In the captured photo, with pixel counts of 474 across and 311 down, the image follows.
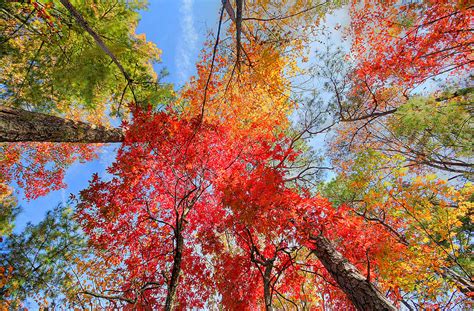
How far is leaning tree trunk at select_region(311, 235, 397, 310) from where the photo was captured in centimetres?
424

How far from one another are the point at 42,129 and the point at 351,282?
24.0 ft

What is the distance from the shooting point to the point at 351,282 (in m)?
4.70

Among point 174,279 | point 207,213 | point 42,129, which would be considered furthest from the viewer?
point 207,213

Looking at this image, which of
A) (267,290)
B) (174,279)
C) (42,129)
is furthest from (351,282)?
(42,129)

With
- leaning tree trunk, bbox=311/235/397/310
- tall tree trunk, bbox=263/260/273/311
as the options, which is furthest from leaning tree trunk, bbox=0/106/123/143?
leaning tree trunk, bbox=311/235/397/310

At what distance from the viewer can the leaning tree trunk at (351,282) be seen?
13.9 ft

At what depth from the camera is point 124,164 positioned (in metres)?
6.02

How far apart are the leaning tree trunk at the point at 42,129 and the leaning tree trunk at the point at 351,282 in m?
6.43

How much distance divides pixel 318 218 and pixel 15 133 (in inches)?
265

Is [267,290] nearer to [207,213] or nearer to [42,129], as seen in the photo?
[207,213]

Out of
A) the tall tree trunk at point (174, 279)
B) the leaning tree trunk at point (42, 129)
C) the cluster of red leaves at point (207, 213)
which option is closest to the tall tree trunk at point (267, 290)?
the cluster of red leaves at point (207, 213)

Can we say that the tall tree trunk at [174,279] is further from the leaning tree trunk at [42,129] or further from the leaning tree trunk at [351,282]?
the leaning tree trunk at [42,129]

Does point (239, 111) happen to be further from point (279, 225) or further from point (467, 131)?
point (467, 131)

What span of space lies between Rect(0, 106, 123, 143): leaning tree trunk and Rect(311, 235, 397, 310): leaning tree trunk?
643 cm
